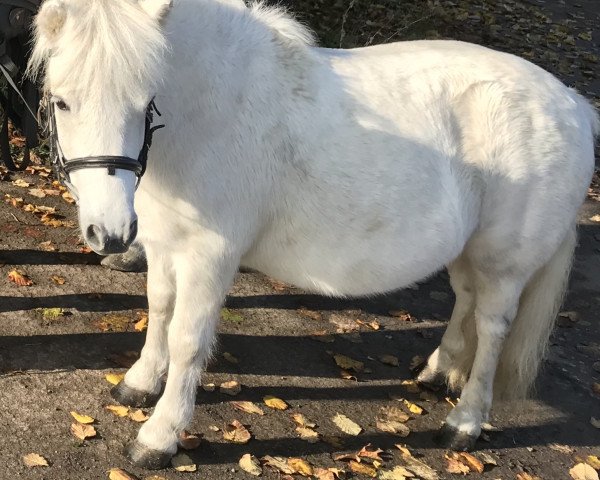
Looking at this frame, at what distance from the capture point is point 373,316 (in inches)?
210

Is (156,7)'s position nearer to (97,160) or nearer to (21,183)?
(97,160)

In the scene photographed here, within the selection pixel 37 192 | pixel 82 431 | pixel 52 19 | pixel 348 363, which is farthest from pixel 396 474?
pixel 37 192

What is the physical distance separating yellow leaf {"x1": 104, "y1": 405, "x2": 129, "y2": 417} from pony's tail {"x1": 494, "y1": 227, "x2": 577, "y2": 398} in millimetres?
2171

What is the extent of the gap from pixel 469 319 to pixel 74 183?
2.67 metres

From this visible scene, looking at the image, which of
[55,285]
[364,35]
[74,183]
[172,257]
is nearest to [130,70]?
[74,183]

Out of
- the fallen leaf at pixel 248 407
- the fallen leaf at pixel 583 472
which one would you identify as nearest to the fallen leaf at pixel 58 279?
the fallen leaf at pixel 248 407

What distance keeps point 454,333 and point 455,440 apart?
0.69 m

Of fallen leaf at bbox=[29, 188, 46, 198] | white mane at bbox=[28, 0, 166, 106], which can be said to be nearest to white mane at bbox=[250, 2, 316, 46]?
white mane at bbox=[28, 0, 166, 106]

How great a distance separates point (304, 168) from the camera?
336cm

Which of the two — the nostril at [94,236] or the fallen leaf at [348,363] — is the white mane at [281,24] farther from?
the fallen leaf at [348,363]

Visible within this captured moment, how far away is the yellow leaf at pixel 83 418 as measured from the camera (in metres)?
3.75

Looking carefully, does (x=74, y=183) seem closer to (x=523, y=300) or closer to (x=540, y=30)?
(x=523, y=300)

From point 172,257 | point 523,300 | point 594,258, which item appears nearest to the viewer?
point 172,257

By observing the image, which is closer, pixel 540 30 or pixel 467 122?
pixel 467 122
